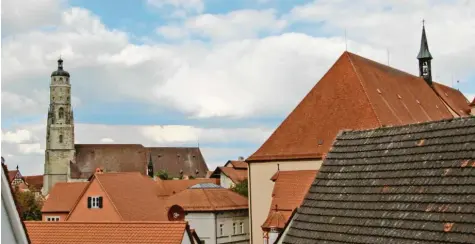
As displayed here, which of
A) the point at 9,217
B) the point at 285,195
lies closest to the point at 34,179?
the point at 285,195

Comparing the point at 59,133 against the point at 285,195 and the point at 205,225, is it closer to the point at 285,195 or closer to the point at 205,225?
the point at 205,225

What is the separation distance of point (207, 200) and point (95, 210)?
27.1ft

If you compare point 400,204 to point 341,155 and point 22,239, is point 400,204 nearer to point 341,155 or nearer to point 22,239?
point 341,155

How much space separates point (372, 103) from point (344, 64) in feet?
10.8

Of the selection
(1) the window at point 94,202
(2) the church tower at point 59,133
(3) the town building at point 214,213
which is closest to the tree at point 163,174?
(2) the church tower at point 59,133

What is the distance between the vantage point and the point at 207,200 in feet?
147

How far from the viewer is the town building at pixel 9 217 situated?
6.72 metres

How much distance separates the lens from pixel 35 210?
2758 inches

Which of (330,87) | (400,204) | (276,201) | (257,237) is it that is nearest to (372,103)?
(330,87)

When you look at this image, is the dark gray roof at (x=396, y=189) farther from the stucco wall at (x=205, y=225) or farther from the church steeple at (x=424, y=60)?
the church steeple at (x=424, y=60)

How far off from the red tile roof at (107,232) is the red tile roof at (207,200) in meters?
20.4

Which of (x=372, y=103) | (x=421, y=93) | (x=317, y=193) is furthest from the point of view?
(x=421, y=93)

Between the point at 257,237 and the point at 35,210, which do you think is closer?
the point at 257,237

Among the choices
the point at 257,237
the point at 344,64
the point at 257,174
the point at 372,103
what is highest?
the point at 344,64
